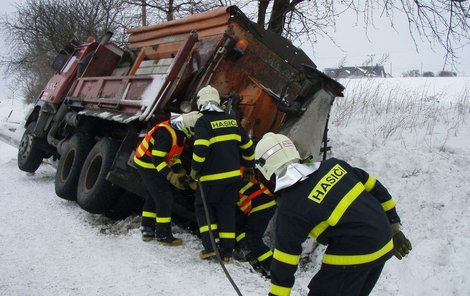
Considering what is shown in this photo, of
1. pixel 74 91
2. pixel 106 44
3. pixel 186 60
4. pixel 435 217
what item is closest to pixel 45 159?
pixel 74 91

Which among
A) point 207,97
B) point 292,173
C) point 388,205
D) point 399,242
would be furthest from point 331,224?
point 207,97

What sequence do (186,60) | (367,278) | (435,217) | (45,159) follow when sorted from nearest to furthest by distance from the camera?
(367,278) → (435,217) → (186,60) → (45,159)

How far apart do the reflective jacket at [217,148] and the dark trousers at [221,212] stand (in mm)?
91

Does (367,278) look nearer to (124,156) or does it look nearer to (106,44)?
(124,156)

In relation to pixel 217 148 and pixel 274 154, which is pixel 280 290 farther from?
pixel 217 148

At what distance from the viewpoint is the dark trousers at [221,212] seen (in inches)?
164

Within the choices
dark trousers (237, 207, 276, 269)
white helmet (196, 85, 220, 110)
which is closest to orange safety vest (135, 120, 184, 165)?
white helmet (196, 85, 220, 110)

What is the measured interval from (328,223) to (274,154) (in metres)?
0.49

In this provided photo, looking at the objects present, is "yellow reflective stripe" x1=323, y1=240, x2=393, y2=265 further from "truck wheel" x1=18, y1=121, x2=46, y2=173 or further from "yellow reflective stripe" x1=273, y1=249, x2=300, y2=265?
"truck wheel" x1=18, y1=121, x2=46, y2=173

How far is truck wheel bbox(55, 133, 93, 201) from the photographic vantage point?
6.13m

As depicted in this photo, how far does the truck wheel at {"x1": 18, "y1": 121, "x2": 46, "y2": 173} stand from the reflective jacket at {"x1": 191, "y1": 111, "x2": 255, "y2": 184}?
4.85 metres

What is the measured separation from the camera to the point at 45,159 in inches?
340

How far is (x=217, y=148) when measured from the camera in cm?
416

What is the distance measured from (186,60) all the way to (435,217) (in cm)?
310
